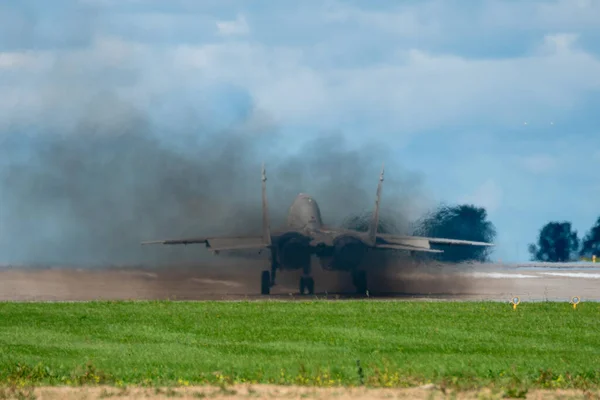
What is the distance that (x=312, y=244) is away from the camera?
139 feet

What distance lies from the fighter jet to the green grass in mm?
9320

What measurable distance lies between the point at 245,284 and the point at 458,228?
39.4 feet

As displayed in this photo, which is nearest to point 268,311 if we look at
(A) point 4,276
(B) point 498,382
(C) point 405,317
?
(C) point 405,317

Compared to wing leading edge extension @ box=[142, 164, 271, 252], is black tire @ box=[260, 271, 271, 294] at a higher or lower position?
lower

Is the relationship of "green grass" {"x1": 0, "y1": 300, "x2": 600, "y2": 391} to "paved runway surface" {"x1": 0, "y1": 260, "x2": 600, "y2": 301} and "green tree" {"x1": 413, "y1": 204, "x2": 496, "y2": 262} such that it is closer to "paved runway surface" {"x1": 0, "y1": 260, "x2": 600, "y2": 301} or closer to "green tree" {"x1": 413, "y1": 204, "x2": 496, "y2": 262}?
"paved runway surface" {"x1": 0, "y1": 260, "x2": 600, "y2": 301}

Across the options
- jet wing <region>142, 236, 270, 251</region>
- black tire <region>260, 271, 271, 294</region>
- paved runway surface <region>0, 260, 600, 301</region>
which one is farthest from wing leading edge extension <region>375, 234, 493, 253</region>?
jet wing <region>142, 236, 270, 251</region>

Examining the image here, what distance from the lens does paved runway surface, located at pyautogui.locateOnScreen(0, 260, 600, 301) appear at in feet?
135

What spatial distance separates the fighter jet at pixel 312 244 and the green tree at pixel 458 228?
597cm

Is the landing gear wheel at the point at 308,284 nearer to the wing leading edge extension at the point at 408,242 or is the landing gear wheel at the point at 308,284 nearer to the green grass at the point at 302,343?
the wing leading edge extension at the point at 408,242

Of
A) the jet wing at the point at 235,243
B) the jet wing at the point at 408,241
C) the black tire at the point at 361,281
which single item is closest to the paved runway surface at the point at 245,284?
the black tire at the point at 361,281

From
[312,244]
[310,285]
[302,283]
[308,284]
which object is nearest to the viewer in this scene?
[312,244]

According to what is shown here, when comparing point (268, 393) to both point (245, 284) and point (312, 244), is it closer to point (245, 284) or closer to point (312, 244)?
point (312, 244)

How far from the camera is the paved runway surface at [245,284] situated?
41.0 m

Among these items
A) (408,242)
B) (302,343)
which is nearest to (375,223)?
(408,242)
